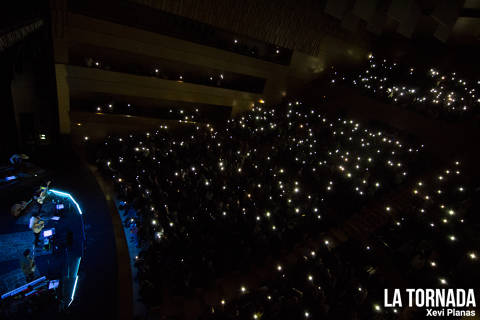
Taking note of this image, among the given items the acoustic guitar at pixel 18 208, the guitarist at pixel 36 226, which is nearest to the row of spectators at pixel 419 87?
the guitarist at pixel 36 226

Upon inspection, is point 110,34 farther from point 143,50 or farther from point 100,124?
point 100,124

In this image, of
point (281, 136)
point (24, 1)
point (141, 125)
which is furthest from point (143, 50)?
point (281, 136)

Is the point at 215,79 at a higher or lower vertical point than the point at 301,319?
higher

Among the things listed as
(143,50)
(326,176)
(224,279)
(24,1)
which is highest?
(24,1)

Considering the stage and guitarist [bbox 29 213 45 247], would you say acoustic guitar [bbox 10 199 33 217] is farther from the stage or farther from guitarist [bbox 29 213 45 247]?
guitarist [bbox 29 213 45 247]

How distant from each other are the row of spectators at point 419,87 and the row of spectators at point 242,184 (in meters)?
1.95

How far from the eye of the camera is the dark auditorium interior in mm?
5812

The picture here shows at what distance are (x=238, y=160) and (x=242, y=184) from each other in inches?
64.4

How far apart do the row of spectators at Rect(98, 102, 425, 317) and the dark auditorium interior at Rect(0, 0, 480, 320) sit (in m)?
0.07

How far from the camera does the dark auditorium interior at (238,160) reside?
5.81 m

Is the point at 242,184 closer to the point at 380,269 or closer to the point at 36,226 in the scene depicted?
the point at 380,269

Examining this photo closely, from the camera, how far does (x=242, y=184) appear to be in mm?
8742

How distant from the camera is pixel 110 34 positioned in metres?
9.75

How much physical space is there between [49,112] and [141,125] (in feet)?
14.1
